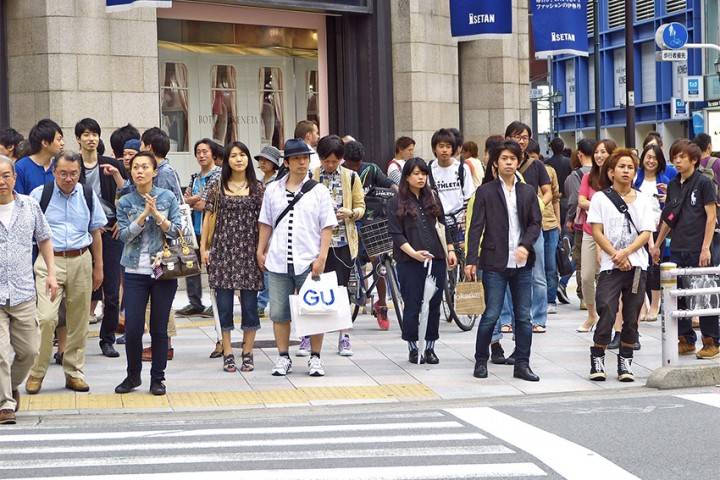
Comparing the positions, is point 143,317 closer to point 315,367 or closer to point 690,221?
point 315,367

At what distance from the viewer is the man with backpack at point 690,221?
11594mm

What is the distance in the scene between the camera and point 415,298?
1149 centimetres

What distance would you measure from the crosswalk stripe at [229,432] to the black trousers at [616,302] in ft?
7.31

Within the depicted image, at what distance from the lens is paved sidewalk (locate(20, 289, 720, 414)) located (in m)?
9.99

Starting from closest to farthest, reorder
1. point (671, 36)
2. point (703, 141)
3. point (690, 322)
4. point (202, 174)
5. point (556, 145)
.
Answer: point (690, 322)
point (202, 174)
point (703, 141)
point (556, 145)
point (671, 36)

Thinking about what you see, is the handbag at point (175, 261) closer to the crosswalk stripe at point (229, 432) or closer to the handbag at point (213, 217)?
the handbag at point (213, 217)

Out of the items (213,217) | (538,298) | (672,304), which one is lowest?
(538,298)

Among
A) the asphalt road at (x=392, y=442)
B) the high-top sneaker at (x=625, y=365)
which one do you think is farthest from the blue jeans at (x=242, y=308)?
the high-top sneaker at (x=625, y=365)

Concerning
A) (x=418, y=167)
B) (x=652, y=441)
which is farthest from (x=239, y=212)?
(x=652, y=441)

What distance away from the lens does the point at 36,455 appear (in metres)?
7.87

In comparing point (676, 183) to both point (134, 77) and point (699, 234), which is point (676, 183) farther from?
point (134, 77)

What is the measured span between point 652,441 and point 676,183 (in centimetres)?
443

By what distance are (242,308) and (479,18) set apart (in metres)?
8.71

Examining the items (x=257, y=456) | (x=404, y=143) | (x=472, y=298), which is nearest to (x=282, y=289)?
(x=472, y=298)
